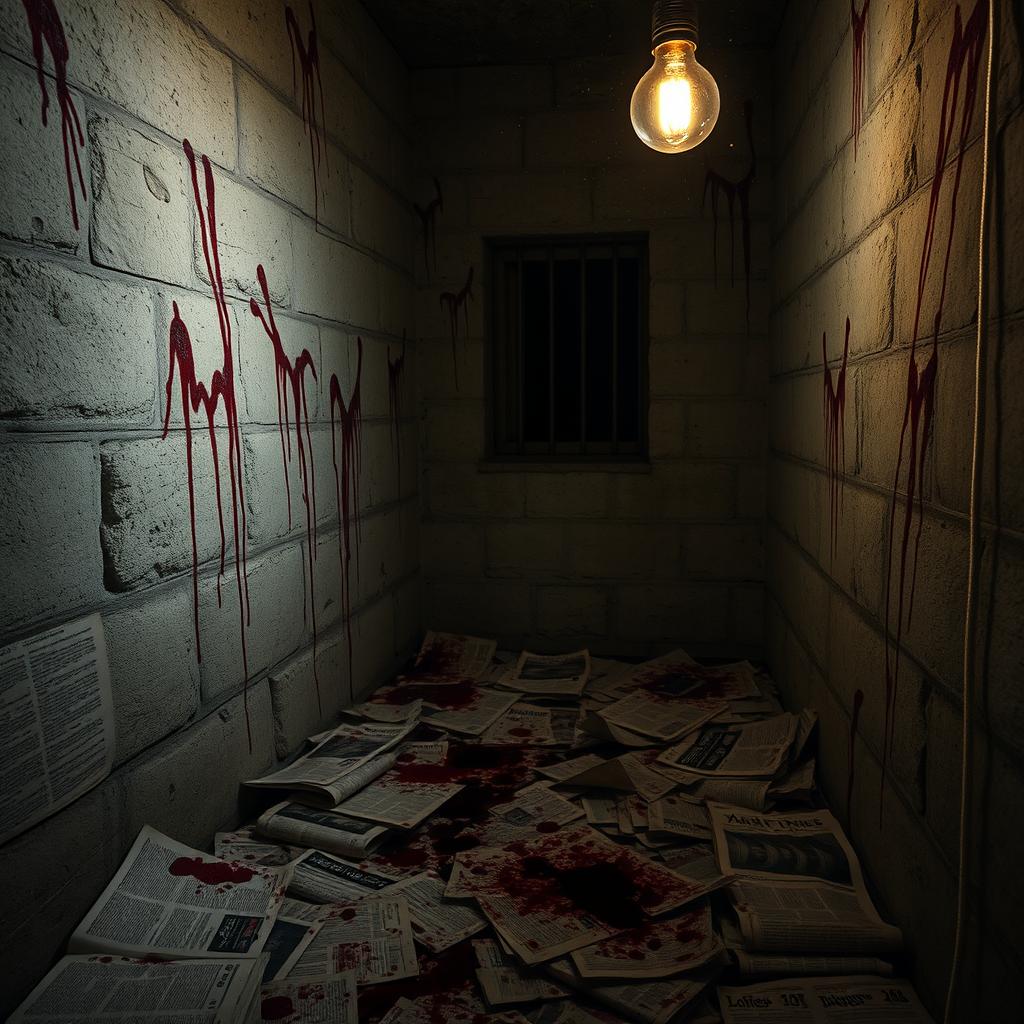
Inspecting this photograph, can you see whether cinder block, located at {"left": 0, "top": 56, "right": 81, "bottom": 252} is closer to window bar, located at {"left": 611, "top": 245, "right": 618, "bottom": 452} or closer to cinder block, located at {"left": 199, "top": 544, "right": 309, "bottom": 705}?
cinder block, located at {"left": 199, "top": 544, "right": 309, "bottom": 705}

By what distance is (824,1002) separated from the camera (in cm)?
135

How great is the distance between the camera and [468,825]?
1981 mm

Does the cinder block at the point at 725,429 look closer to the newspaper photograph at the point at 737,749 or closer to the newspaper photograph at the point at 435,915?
the newspaper photograph at the point at 737,749

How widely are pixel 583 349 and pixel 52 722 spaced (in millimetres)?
2458

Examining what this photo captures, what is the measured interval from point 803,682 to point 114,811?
180cm

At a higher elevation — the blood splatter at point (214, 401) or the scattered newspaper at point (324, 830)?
the blood splatter at point (214, 401)

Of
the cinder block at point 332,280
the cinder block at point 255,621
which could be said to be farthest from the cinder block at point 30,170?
the cinder block at point 332,280

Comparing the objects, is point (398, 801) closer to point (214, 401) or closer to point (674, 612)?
point (214, 401)

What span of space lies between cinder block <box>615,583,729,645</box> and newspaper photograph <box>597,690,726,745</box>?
0.51m

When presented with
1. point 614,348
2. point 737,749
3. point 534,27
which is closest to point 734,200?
point 614,348

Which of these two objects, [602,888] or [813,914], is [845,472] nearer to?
[813,914]

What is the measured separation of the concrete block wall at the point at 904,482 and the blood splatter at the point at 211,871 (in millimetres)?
1228

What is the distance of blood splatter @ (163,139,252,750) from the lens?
65.7 inches

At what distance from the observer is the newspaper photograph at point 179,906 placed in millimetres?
1389
